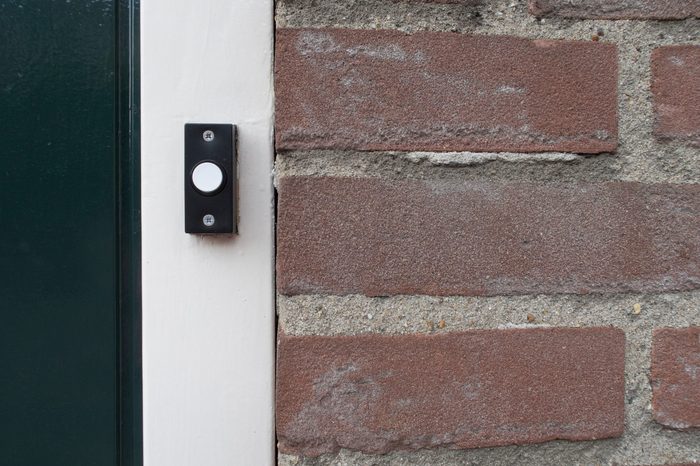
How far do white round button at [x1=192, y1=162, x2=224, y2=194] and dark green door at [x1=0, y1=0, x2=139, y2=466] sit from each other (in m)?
0.12

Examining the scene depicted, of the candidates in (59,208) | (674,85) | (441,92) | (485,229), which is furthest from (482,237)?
(59,208)

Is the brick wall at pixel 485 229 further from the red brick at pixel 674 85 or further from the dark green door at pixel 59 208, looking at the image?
the dark green door at pixel 59 208

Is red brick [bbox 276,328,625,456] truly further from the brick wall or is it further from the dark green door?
the dark green door

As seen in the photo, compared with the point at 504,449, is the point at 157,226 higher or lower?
higher

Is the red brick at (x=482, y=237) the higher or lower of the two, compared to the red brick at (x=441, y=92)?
lower

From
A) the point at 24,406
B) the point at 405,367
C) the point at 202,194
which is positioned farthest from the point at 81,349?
the point at 405,367

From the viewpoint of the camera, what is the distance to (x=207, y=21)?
54 cm

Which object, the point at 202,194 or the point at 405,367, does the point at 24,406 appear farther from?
the point at 405,367

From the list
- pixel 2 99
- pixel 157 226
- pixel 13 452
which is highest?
pixel 2 99

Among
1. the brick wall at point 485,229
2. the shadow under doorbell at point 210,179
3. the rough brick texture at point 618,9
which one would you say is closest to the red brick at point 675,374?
the brick wall at point 485,229

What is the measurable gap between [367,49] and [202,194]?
0.21 metres

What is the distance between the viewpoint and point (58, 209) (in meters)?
0.59

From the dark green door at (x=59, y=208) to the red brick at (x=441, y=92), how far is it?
21 centimetres

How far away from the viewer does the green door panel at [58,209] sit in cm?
58
